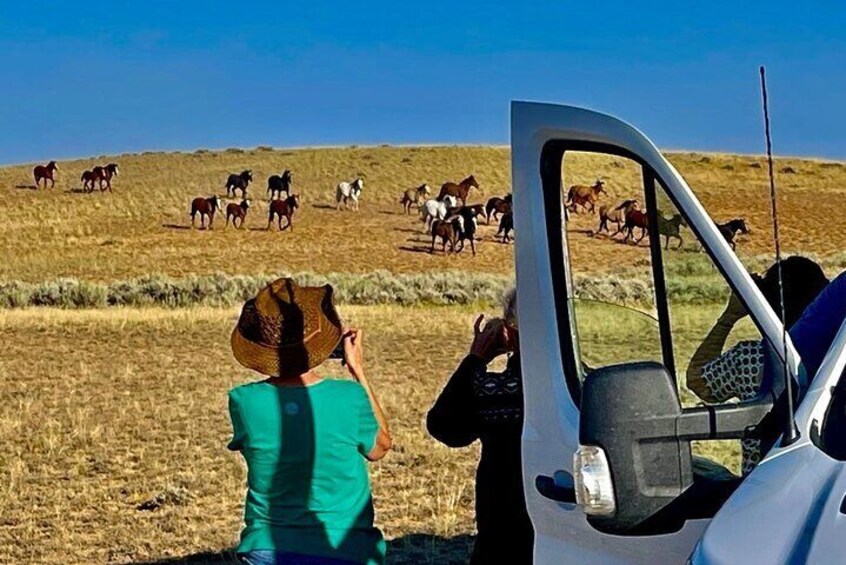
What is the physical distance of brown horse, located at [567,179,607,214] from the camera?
277 centimetres

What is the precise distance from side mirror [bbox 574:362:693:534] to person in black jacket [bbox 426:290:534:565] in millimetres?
1588

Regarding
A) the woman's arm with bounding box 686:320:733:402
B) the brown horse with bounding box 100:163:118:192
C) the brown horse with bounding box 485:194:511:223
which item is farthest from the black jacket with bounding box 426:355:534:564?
the brown horse with bounding box 100:163:118:192

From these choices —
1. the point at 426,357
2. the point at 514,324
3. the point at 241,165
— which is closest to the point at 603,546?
the point at 514,324

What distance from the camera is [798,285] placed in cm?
327

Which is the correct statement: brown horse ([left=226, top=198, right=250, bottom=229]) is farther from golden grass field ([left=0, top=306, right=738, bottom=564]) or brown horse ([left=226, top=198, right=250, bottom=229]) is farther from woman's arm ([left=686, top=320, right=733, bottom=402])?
woman's arm ([left=686, top=320, right=733, bottom=402])

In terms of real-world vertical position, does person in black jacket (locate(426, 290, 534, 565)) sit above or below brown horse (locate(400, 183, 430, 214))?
below

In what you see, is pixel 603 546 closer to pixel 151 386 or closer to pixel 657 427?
pixel 657 427

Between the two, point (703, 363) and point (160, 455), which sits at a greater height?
point (703, 363)

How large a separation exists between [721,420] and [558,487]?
1.78ft

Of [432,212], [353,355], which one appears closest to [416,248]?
[432,212]

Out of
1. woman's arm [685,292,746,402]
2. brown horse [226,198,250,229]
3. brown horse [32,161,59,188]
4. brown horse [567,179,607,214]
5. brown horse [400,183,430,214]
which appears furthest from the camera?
brown horse [32,161,59,188]

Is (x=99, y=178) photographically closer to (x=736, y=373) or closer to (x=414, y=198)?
(x=414, y=198)

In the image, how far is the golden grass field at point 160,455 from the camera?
7535mm

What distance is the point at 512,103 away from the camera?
2873 mm
